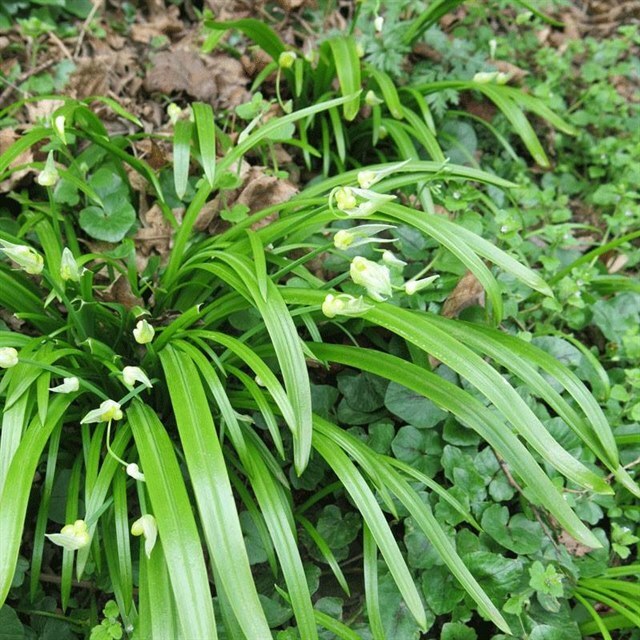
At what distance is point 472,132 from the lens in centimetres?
283

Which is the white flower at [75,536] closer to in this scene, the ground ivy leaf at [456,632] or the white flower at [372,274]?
the white flower at [372,274]

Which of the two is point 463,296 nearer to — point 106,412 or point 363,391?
point 363,391

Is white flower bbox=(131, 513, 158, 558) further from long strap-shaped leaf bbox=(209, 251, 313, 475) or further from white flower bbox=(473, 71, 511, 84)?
white flower bbox=(473, 71, 511, 84)

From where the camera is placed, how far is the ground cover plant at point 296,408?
1.44 metres

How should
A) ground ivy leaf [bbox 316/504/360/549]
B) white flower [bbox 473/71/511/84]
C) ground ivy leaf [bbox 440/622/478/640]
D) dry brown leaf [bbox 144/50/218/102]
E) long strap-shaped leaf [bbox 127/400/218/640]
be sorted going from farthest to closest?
dry brown leaf [bbox 144/50/218/102], white flower [bbox 473/71/511/84], ground ivy leaf [bbox 316/504/360/549], ground ivy leaf [bbox 440/622/478/640], long strap-shaped leaf [bbox 127/400/218/640]

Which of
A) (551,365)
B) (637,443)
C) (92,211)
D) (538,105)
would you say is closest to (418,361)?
(551,365)

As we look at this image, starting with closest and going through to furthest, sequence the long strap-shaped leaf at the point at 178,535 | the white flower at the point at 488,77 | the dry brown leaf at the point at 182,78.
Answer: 1. the long strap-shaped leaf at the point at 178,535
2. the white flower at the point at 488,77
3. the dry brown leaf at the point at 182,78

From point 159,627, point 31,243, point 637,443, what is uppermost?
point 31,243

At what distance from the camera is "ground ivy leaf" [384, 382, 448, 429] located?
189 centimetres

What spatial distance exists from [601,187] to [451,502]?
5.75 ft

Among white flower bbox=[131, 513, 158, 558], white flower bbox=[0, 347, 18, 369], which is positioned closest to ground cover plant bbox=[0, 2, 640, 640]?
white flower bbox=[131, 513, 158, 558]

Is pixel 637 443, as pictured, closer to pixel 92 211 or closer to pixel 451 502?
pixel 451 502

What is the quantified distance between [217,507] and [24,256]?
70 cm

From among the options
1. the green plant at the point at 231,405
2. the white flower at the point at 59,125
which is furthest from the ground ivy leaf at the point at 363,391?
the white flower at the point at 59,125
